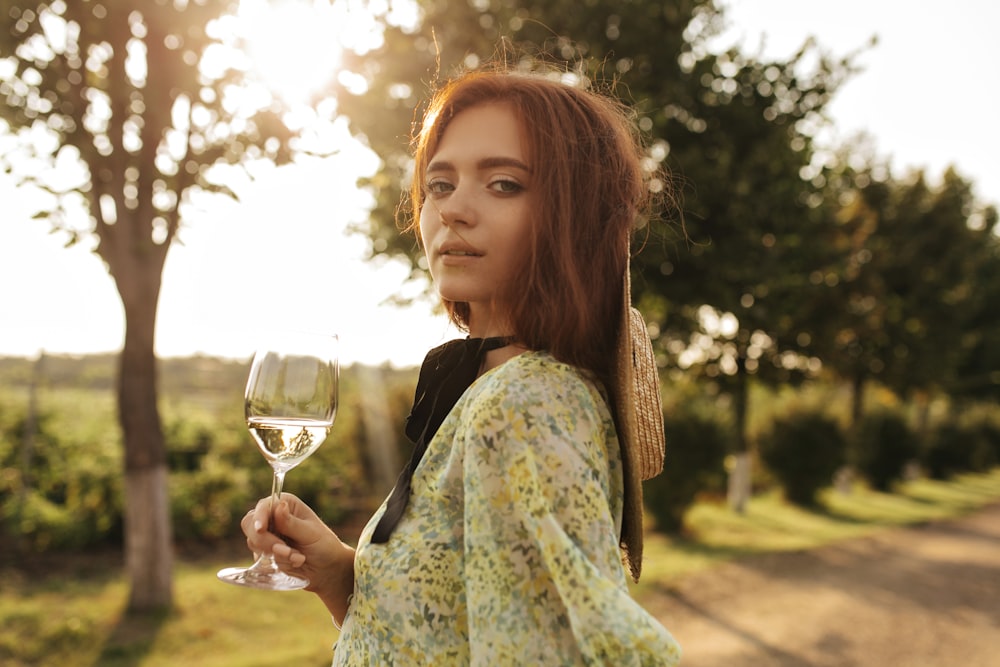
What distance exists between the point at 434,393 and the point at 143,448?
5875 mm

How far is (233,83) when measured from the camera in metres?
5.65

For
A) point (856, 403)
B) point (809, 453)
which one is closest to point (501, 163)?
point (809, 453)

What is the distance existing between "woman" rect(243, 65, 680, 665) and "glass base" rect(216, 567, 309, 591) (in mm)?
29

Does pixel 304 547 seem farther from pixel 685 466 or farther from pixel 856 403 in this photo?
pixel 856 403

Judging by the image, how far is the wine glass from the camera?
5.21 ft

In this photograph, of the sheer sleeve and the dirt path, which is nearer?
the sheer sleeve

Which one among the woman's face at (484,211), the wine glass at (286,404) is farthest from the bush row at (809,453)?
the woman's face at (484,211)

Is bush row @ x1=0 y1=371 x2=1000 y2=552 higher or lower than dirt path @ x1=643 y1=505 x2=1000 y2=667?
higher

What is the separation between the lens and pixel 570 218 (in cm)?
142

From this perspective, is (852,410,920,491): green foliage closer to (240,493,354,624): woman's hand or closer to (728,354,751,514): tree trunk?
(728,354,751,514): tree trunk

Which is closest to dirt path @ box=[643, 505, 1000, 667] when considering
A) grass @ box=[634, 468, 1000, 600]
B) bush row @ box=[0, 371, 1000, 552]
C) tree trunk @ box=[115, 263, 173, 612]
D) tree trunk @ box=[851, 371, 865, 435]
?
grass @ box=[634, 468, 1000, 600]

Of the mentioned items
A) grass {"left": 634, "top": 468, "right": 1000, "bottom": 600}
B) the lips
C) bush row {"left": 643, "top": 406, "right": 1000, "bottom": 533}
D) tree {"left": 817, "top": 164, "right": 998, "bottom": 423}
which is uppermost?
tree {"left": 817, "top": 164, "right": 998, "bottom": 423}

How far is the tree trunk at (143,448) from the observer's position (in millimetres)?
6574

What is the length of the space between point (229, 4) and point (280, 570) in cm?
425
